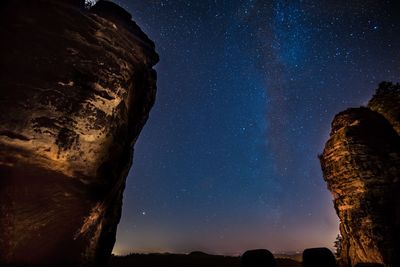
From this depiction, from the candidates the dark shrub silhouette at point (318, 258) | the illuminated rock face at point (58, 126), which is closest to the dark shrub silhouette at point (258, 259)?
the dark shrub silhouette at point (318, 258)

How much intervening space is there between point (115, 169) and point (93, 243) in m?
2.89

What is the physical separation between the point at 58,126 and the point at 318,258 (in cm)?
920

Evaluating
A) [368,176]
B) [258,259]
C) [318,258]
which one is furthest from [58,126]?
→ [368,176]

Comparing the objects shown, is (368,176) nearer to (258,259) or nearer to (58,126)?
(258,259)

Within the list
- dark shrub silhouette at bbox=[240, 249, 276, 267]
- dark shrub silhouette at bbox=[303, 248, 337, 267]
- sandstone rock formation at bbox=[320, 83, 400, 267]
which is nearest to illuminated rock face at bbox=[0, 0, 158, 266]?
dark shrub silhouette at bbox=[240, 249, 276, 267]

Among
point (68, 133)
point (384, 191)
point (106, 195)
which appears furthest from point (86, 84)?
point (384, 191)

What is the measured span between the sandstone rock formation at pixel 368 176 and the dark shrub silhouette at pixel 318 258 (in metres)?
7.90

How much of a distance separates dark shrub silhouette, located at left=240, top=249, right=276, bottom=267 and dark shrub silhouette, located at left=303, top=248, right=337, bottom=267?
3.66 feet

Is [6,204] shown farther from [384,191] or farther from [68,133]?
[384,191]

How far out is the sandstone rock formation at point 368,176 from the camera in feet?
48.0

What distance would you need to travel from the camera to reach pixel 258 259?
8.61 meters

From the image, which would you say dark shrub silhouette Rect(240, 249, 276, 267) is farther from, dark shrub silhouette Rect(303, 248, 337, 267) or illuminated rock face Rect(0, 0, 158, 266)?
illuminated rock face Rect(0, 0, 158, 266)

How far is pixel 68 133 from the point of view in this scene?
8.98m

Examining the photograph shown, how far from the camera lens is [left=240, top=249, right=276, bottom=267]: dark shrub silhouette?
8.55 metres
